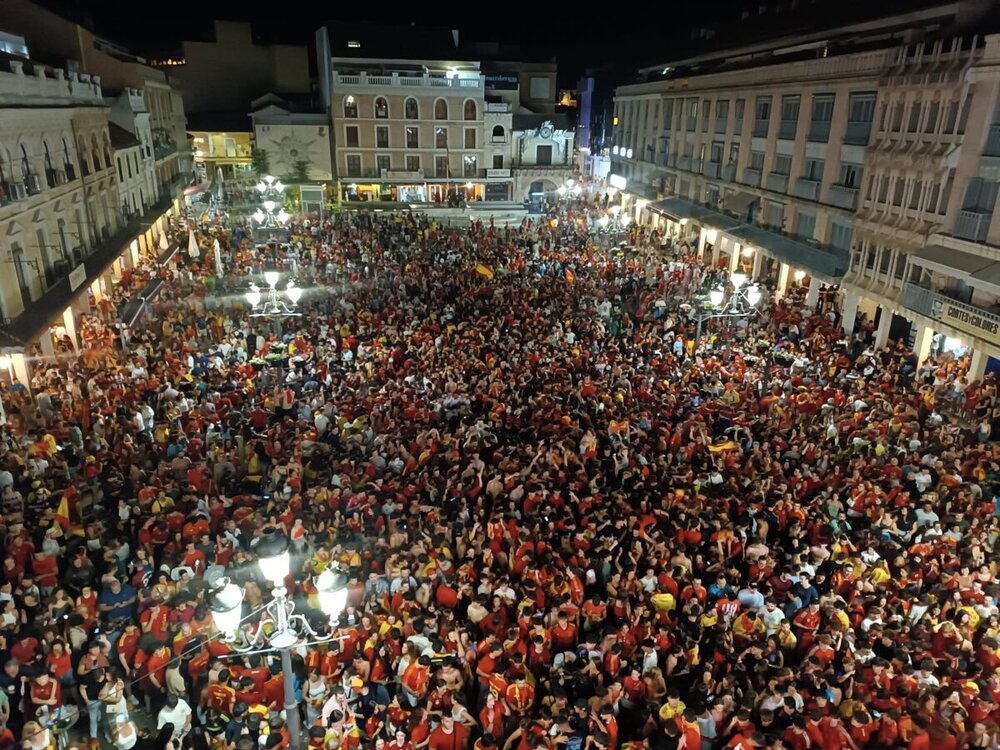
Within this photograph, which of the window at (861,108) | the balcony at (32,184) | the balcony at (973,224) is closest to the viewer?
the balcony at (973,224)

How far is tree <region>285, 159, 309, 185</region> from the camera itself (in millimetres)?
49656

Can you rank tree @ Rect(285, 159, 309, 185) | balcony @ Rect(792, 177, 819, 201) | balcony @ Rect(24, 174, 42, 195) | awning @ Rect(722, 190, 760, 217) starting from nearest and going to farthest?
balcony @ Rect(24, 174, 42, 195), balcony @ Rect(792, 177, 819, 201), awning @ Rect(722, 190, 760, 217), tree @ Rect(285, 159, 309, 185)

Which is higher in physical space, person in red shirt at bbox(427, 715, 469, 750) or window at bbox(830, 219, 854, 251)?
window at bbox(830, 219, 854, 251)

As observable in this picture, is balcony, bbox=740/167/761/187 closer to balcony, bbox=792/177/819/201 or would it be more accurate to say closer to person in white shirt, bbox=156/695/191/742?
balcony, bbox=792/177/819/201

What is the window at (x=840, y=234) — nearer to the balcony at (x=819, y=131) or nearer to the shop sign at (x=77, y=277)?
the balcony at (x=819, y=131)

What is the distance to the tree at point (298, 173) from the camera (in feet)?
163

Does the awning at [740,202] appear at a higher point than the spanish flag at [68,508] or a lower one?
higher

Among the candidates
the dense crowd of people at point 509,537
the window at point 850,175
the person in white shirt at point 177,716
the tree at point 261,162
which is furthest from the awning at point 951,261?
the tree at point 261,162

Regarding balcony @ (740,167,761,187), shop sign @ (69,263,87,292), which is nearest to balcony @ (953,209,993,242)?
balcony @ (740,167,761,187)

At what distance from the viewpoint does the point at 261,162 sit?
49.3m

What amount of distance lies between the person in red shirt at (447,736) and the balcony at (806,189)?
86.6 ft

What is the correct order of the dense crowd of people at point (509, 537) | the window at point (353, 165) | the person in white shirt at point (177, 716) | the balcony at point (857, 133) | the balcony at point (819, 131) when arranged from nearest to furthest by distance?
the person in white shirt at point (177, 716) < the dense crowd of people at point (509, 537) < the balcony at point (857, 133) < the balcony at point (819, 131) < the window at point (353, 165)

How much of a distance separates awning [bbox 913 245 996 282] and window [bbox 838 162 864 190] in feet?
18.0

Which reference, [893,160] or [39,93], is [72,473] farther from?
[893,160]
